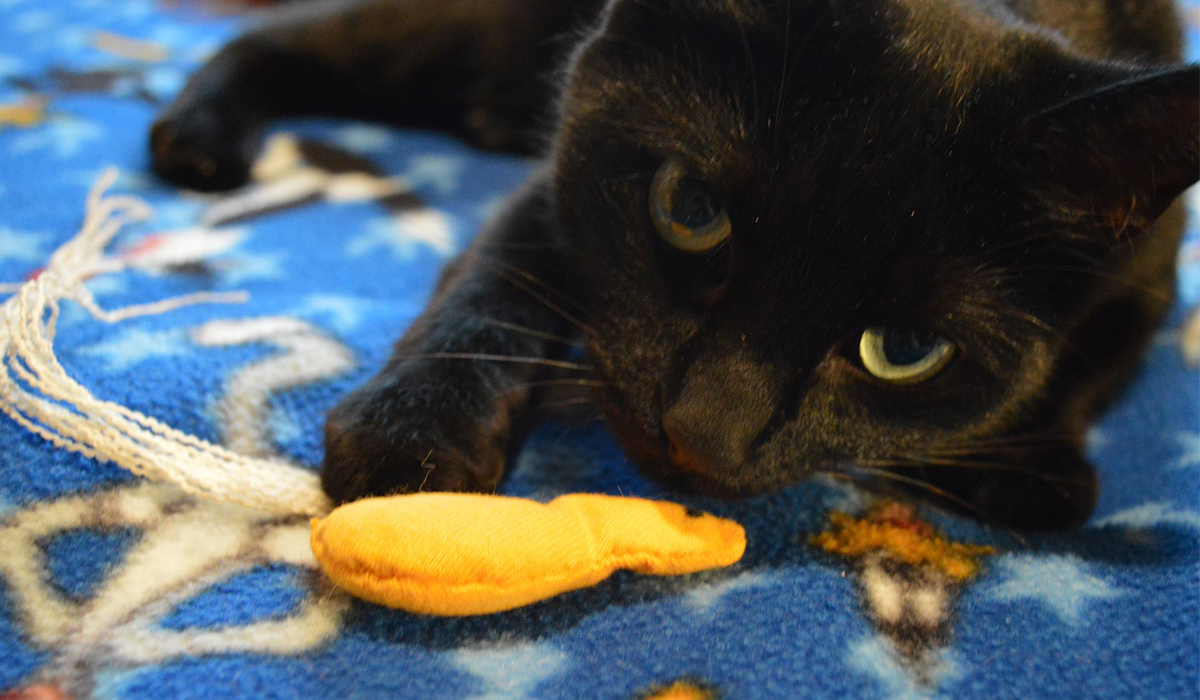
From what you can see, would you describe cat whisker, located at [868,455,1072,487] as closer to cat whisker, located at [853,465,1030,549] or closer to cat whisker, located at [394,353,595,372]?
cat whisker, located at [853,465,1030,549]

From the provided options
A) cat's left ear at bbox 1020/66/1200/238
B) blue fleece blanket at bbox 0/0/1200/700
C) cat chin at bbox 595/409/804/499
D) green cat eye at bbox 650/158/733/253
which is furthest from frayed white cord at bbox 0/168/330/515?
cat's left ear at bbox 1020/66/1200/238

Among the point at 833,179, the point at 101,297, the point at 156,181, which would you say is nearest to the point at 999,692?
the point at 833,179

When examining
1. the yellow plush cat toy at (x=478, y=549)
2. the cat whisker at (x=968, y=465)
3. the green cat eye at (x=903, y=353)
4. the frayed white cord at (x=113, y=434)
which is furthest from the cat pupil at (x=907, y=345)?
the frayed white cord at (x=113, y=434)

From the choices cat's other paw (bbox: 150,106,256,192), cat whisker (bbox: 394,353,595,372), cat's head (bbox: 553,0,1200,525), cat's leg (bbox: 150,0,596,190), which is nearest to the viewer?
cat's head (bbox: 553,0,1200,525)

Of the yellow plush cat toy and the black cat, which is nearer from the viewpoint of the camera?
the yellow plush cat toy

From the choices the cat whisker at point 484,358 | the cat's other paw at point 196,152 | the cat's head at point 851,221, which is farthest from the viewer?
the cat's other paw at point 196,152

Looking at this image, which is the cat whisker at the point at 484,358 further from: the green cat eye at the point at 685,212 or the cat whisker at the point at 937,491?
the cat whisker at the point at 937,491

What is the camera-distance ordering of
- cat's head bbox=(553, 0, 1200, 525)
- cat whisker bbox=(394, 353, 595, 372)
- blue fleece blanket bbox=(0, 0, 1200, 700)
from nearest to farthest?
blue fleece blanket bbox=(0, 0, 1200, 700) → cat's head bbox=(553, 0, 1200, 525) → cat whisker bbox=(394, 353, 595, 372)

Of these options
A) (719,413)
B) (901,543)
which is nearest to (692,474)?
(719,413)
